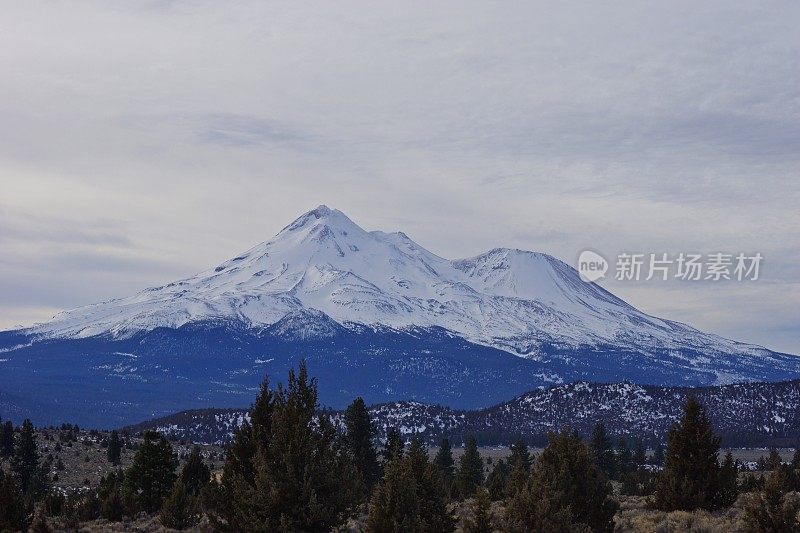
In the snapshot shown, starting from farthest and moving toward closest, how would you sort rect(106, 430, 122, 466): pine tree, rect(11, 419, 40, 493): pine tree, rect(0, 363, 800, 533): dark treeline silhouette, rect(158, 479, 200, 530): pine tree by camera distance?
rect(106, 430, 122, 466): pine tree < rect(11, 419, 40, 493): pine tree < rect(158, 479, 200, 530): pine tree < rect(0, 363, 800, 533): dark treeline silhouette

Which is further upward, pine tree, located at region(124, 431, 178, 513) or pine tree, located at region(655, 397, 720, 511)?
pine tree, located at region(655, 397, 720, 511)

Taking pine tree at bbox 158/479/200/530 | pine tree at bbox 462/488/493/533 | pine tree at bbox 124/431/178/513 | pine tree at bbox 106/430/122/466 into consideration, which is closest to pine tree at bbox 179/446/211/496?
pine tree at bbox 124/431/178/513

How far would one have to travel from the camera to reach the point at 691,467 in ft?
99.3

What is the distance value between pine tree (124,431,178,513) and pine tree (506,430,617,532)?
18.4 metres

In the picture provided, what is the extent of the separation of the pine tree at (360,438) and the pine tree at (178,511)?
14776mm

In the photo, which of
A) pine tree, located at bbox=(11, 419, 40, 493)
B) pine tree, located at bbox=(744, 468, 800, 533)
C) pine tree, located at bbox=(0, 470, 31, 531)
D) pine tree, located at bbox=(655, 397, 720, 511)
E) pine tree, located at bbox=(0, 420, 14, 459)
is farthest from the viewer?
pine tree, located at bbox=(0, 420, 14, 459)

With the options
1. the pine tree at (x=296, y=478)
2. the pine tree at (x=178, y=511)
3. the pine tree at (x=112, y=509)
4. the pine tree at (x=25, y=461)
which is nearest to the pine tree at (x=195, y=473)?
the pine tree at (x=112, y=509)

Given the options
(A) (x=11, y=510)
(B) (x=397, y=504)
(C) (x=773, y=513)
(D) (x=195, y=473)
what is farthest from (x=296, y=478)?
(D) (x=195, y=473)

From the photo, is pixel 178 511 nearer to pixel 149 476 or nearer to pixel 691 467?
pixel 149 476

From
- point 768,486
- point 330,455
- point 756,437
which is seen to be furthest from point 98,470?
point 756,437

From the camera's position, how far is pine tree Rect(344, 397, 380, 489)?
47.5 meters

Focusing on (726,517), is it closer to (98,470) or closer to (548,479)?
(548,479)

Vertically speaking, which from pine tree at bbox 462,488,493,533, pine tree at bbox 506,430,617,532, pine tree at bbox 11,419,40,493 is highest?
pine tree at bbox 506,430,617,532

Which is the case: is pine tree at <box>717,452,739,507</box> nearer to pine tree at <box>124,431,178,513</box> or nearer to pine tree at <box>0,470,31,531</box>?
pine tree at <box>0,470,31,531</box>
